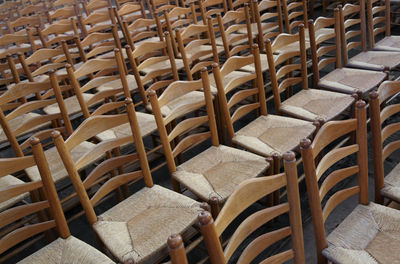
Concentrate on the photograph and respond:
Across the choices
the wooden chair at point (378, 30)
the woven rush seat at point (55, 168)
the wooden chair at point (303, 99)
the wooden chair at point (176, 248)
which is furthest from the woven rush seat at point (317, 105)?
the wooden chair at point (176, 248)

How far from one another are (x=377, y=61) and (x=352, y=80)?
A: 46cm

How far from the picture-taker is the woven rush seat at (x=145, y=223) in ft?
5.30

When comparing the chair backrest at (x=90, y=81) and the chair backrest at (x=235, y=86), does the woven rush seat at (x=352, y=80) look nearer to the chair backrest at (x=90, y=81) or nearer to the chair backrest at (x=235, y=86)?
the chair backrest at (x=235, y=86)

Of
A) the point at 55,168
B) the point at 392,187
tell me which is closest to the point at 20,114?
the point at 55,168

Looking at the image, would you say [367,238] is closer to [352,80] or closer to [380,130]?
[380,130]

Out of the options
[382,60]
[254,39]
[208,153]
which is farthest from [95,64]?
[382,60]

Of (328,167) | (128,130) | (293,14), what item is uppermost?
(293,14)

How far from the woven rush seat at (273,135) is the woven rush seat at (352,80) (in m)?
0.59

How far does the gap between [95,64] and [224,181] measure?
1.39 metres

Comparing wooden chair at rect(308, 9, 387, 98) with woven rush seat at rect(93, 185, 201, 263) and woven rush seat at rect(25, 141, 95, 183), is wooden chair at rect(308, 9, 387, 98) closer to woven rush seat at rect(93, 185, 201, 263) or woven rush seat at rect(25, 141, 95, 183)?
woven rush seat at rect(93, 185, 201, 263)

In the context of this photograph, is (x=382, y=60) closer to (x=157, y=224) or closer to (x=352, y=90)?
(x=352, y=90)

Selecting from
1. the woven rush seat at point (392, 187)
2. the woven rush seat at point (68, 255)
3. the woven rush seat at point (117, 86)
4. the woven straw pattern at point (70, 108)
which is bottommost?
the woven rush seat at point (392, 187)

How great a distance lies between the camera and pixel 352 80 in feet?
9.34

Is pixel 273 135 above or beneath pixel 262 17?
beneath
